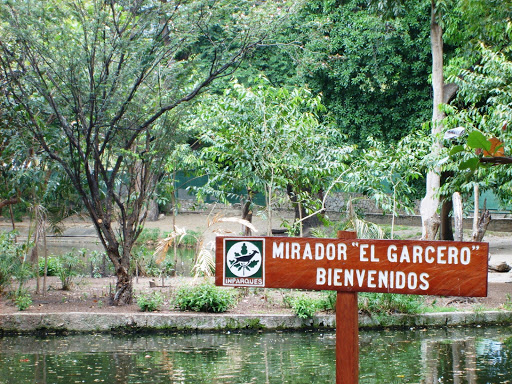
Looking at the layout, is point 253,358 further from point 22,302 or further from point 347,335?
point 22,302

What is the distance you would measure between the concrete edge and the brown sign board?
6.03 m

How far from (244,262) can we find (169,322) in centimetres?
617

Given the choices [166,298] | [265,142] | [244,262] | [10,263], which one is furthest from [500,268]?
[244,262]

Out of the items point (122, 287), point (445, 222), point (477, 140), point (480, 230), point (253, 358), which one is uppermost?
point (477, 140)

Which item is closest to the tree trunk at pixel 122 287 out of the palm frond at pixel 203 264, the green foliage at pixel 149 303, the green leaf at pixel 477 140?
the green foliage at pixel 149 303

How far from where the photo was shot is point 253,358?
8375mm

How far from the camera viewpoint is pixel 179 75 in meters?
11.4

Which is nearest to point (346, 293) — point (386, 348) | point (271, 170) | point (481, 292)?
point (481, 292)

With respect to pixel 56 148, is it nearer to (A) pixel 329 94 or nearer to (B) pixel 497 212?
(A) pixel 329 94

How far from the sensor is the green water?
290 inches

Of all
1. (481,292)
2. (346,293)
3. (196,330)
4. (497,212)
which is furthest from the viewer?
(497,212)

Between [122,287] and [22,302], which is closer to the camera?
[22,302]

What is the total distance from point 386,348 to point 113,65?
6.74m

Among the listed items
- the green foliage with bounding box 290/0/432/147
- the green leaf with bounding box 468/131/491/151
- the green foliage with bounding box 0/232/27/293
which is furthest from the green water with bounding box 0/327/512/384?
the green foliage with bounding box 290/0/432/147
